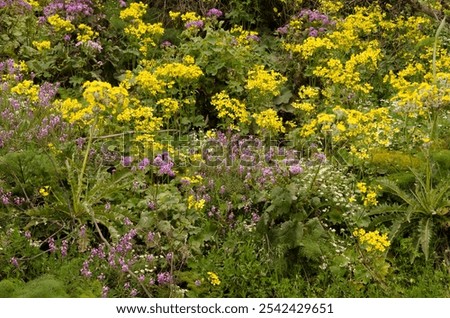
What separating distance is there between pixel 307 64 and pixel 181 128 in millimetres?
1597

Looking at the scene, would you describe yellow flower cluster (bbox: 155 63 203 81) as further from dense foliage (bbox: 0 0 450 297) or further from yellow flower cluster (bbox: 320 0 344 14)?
yellow flower cluster (bbox: 320 0 344 14)

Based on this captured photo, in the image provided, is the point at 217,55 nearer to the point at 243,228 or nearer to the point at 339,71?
the point at 339,71

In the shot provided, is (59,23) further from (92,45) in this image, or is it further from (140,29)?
(140,29)

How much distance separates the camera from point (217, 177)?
5.03 meters

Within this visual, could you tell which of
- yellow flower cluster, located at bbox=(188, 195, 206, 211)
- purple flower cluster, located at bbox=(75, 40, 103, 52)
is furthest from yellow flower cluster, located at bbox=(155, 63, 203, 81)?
yellow flower cluster, located at bbox=(188, 195, 206, 211)

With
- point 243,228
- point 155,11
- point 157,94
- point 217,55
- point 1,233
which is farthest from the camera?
point 155,11

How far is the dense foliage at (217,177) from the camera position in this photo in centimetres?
407

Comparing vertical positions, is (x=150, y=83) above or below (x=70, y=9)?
below

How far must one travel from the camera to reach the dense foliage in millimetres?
4070

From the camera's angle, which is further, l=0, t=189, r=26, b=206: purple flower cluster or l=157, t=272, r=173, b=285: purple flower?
l=0, t=189, r=26, b=206: purple flower cluster

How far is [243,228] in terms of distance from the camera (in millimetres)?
4527

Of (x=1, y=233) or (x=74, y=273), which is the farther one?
(x=1, y=233)

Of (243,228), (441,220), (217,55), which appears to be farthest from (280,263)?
(217,55)

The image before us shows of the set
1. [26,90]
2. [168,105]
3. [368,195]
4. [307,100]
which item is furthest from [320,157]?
[26,90]
